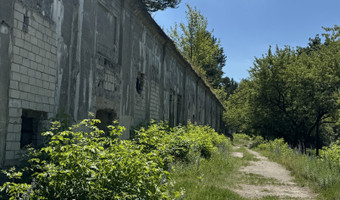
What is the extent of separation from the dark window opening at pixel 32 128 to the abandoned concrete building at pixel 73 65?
0.8 inches

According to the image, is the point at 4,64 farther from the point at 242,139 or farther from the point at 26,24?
the point at 242,139

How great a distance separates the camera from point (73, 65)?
780 cm

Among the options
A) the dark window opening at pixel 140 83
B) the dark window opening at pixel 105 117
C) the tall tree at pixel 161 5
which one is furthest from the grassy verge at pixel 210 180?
the tall tree at pixel 161 5

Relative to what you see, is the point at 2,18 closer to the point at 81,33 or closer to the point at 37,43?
the point at 37,43

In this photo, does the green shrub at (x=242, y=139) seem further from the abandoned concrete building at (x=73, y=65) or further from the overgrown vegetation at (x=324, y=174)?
the overgrown vegetation at (x=324, y=174)

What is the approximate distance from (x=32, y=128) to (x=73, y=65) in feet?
6.04

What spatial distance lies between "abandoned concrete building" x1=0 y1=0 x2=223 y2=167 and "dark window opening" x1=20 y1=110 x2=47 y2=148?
0.02 meters

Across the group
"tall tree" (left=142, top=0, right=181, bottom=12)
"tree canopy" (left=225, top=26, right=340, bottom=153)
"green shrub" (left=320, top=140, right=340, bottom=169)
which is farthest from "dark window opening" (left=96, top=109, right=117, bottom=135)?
"tall tree" (left=142, top=0, right=181, bottom=12)

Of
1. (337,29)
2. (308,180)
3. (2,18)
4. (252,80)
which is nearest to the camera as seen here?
(2,18)

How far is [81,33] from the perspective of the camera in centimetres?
820

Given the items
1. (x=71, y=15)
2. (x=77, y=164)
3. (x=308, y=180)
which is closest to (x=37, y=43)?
(x=71, y=15)

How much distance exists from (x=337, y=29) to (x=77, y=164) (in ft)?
108

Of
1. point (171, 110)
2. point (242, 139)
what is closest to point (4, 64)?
point (171, 110)

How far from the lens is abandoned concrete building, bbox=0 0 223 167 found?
5.84m
